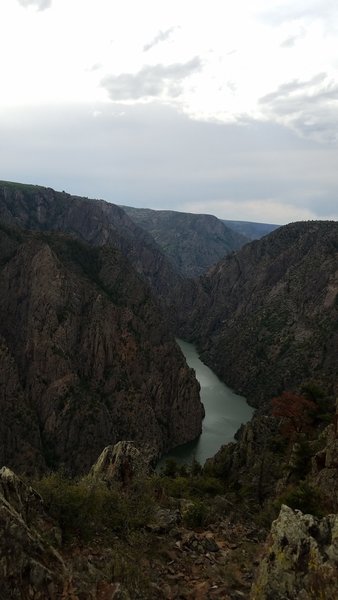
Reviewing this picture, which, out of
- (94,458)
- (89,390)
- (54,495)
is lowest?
(94,458)

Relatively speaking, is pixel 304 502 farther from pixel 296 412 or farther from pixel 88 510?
pixel 296 412

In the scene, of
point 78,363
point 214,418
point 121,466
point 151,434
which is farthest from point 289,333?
point 121,466

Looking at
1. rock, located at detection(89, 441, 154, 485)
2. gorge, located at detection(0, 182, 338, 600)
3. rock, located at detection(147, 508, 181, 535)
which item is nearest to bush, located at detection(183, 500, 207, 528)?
gorge, located at detection(0, 182, 338, 600)

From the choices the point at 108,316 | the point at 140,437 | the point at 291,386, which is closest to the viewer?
the point at 140,437

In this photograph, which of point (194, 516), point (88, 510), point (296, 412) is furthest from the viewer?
point (296, 412)

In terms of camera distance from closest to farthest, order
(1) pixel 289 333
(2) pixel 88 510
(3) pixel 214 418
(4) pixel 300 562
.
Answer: (4) pixel 300 562
(2) pixel 88 510
(3) pixel 214 418
(1) pixel 289 333

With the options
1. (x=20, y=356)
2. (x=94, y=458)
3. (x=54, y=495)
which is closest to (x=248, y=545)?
(x=54, y=495)

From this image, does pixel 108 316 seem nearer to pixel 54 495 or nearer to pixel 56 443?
pixel 56 443

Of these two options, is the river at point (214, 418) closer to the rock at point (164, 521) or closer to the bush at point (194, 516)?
the bush at point (194, 516)
